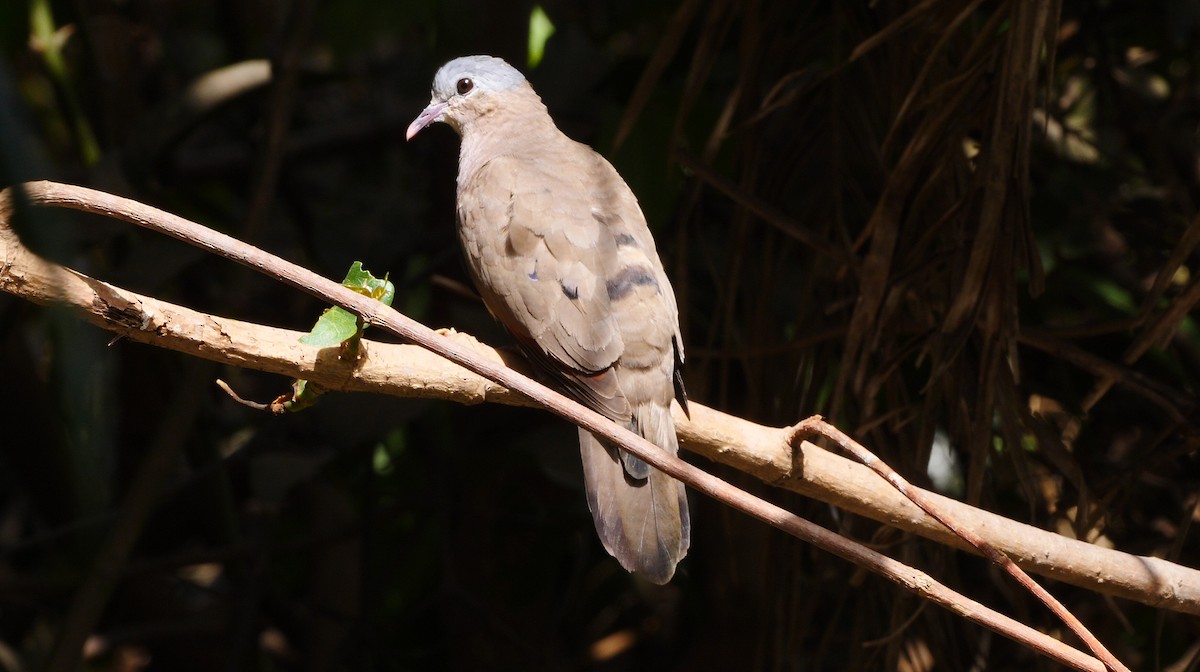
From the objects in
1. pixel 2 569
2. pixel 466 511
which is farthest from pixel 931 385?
pixel 2 569

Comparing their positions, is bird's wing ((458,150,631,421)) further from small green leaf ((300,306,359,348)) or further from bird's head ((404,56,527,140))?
small green leaf ((300,306,359,348))

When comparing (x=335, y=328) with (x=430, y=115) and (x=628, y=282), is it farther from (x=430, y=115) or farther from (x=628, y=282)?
(x=430, y=115)

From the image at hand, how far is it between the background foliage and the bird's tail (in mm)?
492

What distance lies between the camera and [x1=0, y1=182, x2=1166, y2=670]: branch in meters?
1.51

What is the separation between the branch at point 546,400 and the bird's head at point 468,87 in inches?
49.2

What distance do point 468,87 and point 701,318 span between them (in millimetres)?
987

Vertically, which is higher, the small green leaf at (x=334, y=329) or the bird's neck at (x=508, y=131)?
the small green leaf at (x=334, y=329)

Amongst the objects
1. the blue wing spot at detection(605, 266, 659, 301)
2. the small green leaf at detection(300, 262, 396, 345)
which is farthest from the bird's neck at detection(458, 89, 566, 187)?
the small green leaf at detection(300, 262, 396, 345)

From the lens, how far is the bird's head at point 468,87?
334cm

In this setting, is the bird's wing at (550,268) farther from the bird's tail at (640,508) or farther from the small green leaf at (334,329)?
the small green leaf at (334,329)

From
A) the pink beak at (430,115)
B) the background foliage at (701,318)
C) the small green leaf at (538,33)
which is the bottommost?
the background foliage at (701,318)

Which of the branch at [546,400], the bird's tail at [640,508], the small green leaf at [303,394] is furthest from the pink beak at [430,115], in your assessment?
the small green leaf at [303,394]

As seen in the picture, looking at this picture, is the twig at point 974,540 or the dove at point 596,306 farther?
the dove at point 596,306

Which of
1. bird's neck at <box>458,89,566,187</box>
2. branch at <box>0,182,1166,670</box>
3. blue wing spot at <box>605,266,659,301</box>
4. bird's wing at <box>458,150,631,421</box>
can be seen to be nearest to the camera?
branch at <box>0,182,1166,670</box>
